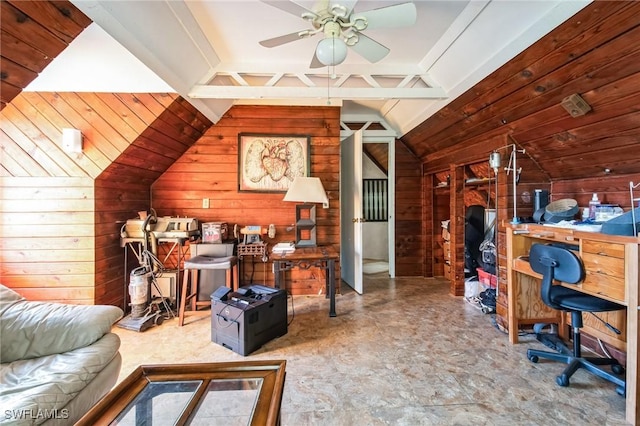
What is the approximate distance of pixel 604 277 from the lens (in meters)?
1.64

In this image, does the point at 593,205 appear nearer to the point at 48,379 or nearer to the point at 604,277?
the point at 604,277

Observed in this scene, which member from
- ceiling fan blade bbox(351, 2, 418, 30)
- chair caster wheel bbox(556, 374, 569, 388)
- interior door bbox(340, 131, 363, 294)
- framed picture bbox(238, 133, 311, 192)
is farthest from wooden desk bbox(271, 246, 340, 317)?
ceiling fan blade bbox(351, 2, 418, 30)

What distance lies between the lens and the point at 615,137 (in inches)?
73.7

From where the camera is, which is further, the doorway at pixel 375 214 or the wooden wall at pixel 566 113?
the doorway at pixel 375 214

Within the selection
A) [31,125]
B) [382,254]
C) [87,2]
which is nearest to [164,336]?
[31,125]

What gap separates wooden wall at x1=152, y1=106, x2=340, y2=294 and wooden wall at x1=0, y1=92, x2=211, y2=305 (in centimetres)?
76

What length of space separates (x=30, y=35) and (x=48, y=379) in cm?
169

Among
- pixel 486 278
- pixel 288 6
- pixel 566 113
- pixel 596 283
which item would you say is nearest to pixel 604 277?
pixel 596 283

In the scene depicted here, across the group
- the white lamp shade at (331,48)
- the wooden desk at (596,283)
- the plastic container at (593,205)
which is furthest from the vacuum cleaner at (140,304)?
the plastic container at (593,205)

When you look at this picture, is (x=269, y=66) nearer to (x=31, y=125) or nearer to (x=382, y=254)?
(x=31, y=125)

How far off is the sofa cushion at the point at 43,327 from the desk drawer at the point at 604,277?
2905mm

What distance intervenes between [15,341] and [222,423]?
1.17m

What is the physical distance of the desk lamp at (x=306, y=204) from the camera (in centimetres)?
307

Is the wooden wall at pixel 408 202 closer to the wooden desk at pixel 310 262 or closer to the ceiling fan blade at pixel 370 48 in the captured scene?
the wooden desk at pixel 310 262
